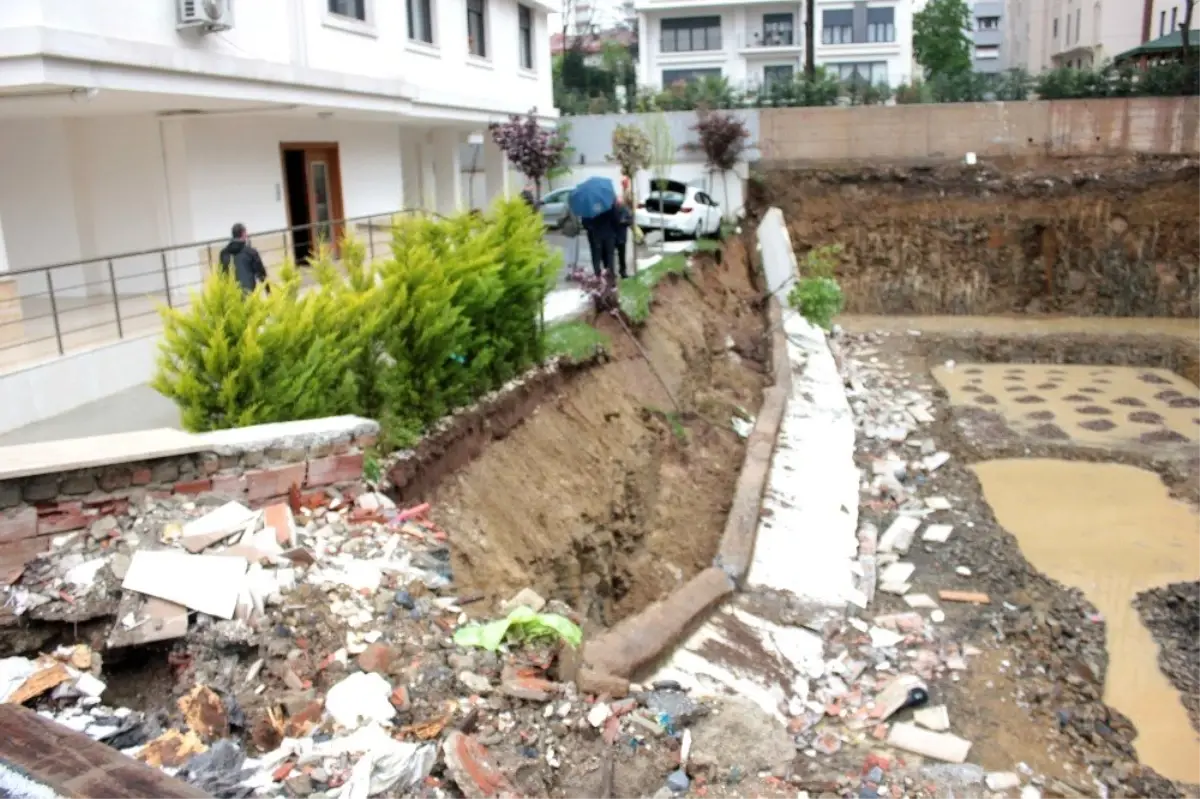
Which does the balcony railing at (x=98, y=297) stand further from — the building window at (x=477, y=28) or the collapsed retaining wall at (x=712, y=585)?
the building window at (x=477, y=28)

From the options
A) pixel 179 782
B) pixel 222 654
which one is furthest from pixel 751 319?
pixel 179 782

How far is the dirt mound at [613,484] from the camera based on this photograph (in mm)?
8086

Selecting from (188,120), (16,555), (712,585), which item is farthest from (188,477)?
(188,120)

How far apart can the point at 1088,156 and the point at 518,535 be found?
919 inches

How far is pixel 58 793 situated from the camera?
3350mm

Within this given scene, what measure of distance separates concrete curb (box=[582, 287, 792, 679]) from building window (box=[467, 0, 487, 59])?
10.8 m

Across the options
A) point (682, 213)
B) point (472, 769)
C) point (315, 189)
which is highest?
point (315, 189)

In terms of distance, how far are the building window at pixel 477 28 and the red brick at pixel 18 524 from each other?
16.2 m

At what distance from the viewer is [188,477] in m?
6.25

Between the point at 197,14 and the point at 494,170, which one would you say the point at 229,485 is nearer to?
the point at 197,14

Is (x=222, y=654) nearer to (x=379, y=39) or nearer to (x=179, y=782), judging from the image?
(x=179, y=782)

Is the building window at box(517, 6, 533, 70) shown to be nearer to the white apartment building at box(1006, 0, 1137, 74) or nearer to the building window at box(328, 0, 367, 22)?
the building window at box(328, 0, 367, 22)

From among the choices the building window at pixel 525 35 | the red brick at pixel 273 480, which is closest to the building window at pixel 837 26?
the building window at pixel 525 35

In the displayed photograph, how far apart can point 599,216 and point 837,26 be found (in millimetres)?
38652
